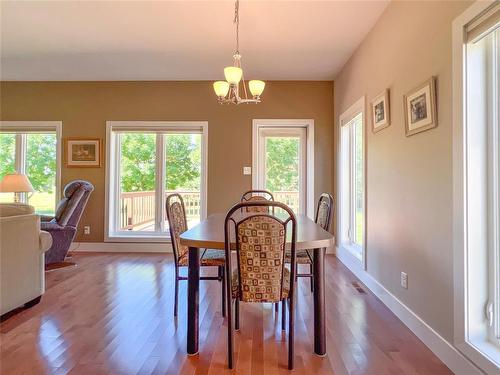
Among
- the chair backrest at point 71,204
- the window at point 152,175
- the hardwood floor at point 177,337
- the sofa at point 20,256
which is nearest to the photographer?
the hardwood floor at point 177,337

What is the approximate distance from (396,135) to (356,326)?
1559 millimetres

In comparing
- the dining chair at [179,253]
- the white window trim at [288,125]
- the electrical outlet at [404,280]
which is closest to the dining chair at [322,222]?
the dining chair at [179,253]

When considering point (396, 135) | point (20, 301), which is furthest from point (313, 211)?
point (20, 301)

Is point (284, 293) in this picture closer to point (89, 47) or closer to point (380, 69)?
point (380, 69)

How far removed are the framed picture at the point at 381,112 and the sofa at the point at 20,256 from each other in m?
3.20

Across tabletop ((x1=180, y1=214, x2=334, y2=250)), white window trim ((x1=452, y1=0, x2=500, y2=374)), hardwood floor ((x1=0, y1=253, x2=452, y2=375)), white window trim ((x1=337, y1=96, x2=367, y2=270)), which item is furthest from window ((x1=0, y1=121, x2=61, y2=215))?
white window trim ((x1=452, y1=0, x2=500, y2=374))

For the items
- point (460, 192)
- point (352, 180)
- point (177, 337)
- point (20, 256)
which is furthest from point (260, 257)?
point (352, 180)

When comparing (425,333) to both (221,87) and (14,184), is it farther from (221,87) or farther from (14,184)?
(14,184)

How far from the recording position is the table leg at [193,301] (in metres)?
1.78

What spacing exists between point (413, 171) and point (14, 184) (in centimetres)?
475

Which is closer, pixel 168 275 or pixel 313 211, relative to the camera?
pixel 168 275

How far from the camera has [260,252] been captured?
1.57 metres

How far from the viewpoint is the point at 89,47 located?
3451mm

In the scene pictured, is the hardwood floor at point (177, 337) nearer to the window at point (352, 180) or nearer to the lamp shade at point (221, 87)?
the window at point (352, 180)
